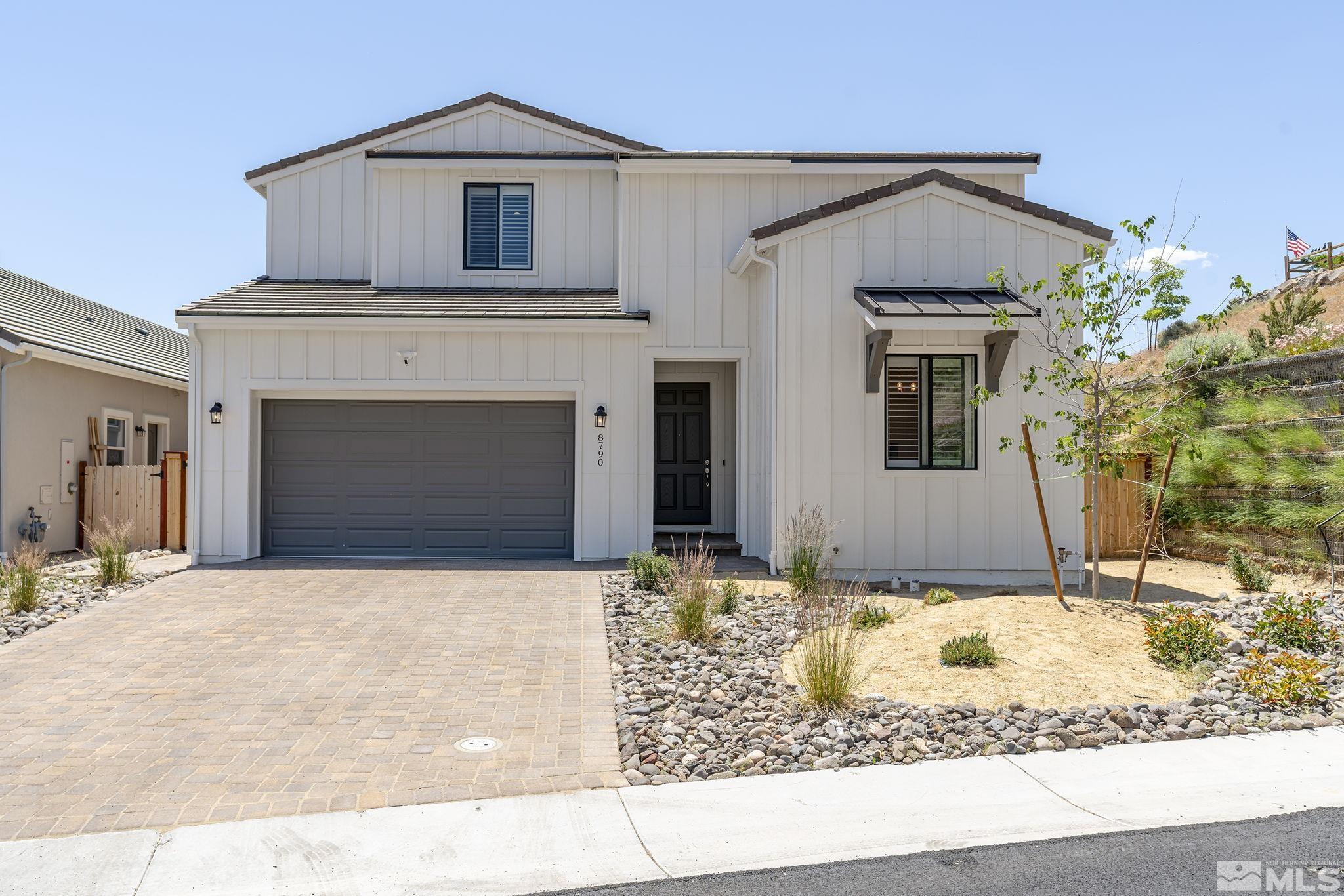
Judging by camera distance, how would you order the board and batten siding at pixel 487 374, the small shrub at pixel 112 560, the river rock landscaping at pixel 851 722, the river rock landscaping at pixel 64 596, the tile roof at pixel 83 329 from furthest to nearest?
the tile roof at pixel 83 329
the board and batten siding at pixel 487 374
the small shrub at pixel 112 560
the river rock landscaping at pixel 64 596
the river rock landscaping at pixel 851 722

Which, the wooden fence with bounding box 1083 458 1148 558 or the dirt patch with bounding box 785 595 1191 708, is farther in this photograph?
the wooden fence with bounding box 1083 458 1148 558

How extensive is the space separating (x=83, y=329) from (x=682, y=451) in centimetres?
1126

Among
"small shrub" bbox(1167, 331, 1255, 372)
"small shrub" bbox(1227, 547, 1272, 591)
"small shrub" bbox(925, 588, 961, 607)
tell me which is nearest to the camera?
"small shrub" bbox(925, 588, 961, 607)

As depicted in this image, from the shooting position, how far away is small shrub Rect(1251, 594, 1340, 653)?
7.16 m

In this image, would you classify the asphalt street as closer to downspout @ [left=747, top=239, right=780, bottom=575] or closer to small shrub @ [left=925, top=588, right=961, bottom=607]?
small shrub @ [left=925, top=588, right=961, bottom=607]

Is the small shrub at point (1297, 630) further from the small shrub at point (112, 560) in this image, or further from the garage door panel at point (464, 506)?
the small shrub at point (112, 560)

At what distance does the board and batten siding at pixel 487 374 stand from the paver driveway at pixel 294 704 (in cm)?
250

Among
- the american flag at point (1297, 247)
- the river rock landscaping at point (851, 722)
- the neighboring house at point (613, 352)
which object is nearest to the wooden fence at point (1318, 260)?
the american flag at point (1297, 247)

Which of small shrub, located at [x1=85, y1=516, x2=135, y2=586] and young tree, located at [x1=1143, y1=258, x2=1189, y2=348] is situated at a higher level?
young tree, located at [x1=1143, y1=258, x2=1189, y2=348]

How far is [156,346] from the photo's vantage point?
1953 centimetres

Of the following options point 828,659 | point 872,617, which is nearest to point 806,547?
point 872,617

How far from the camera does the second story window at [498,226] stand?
14078 mm

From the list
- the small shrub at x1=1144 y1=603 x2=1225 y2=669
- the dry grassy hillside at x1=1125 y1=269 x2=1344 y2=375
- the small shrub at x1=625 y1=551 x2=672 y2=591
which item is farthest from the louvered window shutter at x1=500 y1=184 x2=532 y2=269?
the dry grassy hillside at x1=1125 y1=269 x2=1344 y2=375

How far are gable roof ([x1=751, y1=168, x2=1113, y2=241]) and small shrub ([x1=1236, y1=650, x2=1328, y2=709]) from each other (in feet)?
19.7
